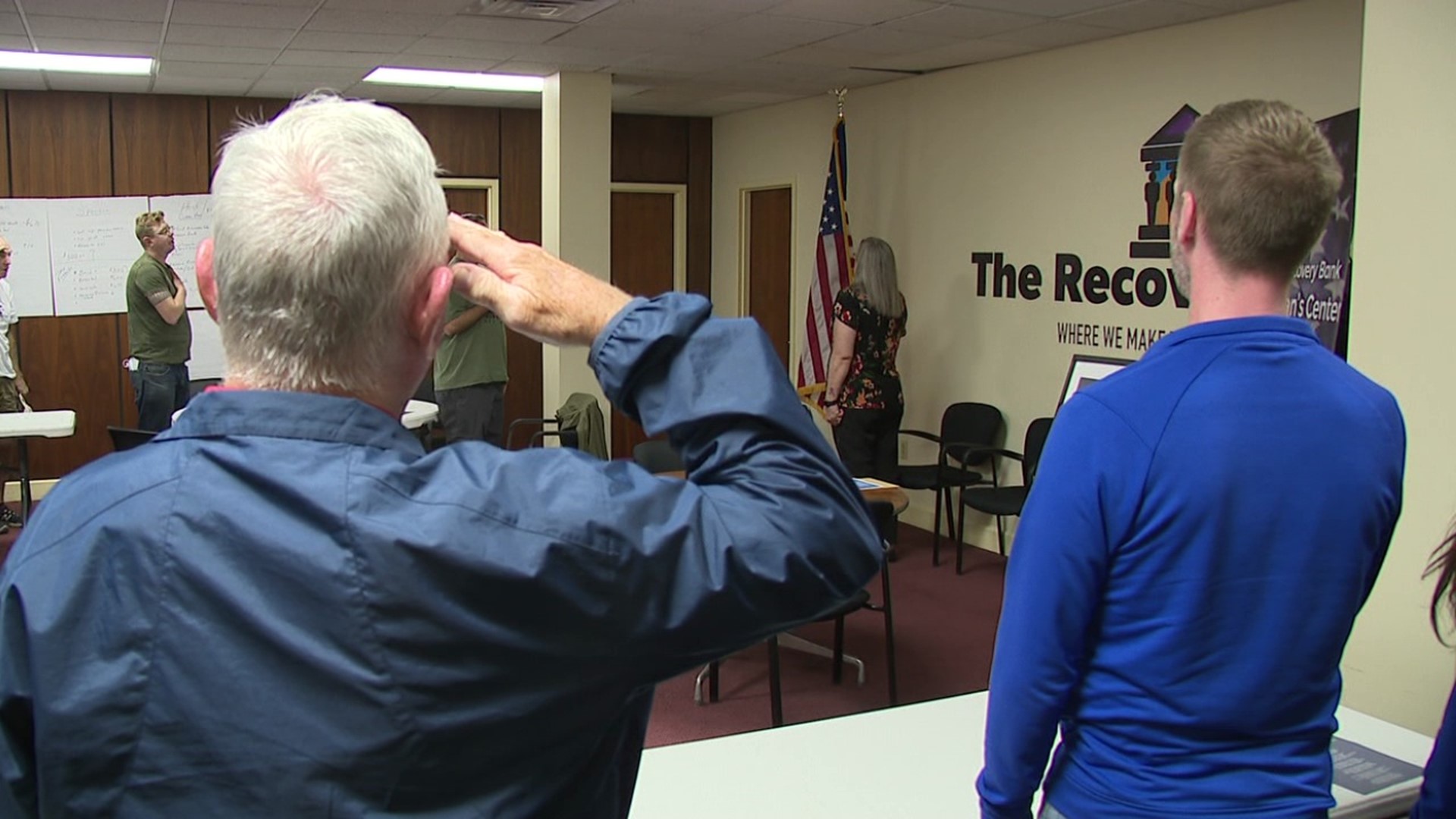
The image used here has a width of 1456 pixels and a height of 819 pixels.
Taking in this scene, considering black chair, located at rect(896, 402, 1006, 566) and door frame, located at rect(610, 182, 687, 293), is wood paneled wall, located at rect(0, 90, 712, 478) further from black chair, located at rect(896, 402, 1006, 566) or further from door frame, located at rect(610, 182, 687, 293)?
black chair, located at rect(896, 402, 1006, 566)

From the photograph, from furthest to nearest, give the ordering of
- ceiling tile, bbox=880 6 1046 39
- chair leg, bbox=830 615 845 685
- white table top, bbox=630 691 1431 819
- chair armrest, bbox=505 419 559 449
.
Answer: chair armrest, bbox=505 419 559 449 < ceiling tile, bbox=880 6 1046 39 < chair leg, bbox=830 615 845 685 < white table top, bbox=630 691 1431 819

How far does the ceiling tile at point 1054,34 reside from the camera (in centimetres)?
534

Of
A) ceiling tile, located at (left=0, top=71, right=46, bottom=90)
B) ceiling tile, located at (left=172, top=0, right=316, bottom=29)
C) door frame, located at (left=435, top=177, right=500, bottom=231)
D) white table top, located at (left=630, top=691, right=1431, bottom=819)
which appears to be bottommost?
white table top, located at (left=630, top=691, right=1431, bottom=819)

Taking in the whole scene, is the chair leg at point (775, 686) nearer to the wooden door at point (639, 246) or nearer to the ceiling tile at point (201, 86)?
the wooden door at point (639, 246)

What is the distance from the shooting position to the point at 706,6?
5004 millimetres

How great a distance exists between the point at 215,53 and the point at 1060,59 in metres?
4.37

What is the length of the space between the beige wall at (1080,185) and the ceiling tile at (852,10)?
4.07 ft

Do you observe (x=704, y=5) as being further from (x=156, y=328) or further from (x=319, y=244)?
(x=319, y=244)

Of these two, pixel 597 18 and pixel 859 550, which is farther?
pixel 597 18

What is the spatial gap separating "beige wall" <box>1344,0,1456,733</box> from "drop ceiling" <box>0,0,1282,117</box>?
7.82 feet

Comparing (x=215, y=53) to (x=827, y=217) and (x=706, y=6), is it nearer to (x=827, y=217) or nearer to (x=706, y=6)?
(x=706, y=6)

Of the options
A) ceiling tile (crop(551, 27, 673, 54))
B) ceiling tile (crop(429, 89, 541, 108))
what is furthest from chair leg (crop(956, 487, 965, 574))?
ceiling tile (crop(429, 89, 541, 108))

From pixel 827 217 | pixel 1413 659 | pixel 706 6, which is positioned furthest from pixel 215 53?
pixel 1413 659

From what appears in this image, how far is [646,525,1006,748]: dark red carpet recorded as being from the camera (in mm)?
4215
